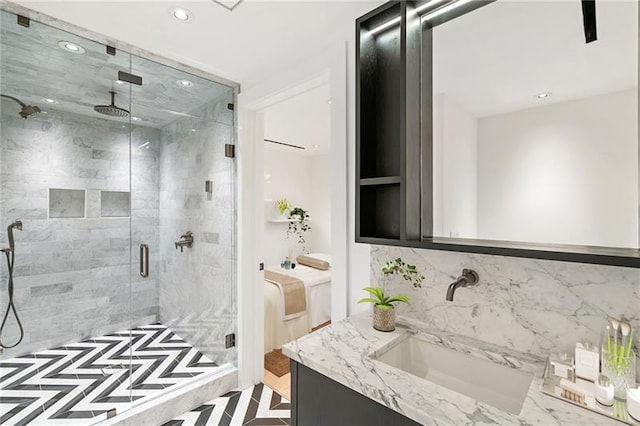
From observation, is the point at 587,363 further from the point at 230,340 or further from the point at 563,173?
the point at 230,340

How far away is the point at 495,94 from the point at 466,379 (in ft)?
3.64

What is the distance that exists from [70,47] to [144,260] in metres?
1.57

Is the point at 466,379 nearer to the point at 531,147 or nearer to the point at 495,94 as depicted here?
the point at 531,147

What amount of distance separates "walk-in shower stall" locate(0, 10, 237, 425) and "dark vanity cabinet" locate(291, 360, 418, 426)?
139 centimetres

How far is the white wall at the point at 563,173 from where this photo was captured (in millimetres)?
929

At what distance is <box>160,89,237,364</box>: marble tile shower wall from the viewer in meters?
2.46

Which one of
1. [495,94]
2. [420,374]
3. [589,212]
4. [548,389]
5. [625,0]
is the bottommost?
[420,374]

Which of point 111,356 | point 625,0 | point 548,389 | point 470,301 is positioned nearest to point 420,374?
point 470,301

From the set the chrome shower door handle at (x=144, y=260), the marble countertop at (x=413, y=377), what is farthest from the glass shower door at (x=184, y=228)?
the marble countertop at (x=413, y=377)

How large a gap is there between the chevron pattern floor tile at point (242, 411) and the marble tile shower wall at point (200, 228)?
1.02ft

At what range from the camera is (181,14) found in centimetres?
152

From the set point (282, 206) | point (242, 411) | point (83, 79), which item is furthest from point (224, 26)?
point (282, 206)

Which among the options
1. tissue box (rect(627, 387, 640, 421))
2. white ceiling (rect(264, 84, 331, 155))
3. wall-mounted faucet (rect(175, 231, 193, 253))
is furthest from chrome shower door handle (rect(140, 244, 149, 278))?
tissue box (rect(627, 387, 640, 421))

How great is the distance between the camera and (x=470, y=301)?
126cm
